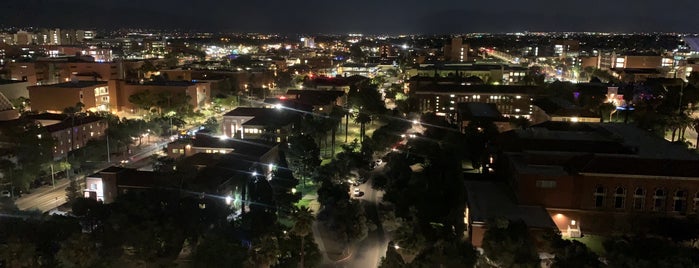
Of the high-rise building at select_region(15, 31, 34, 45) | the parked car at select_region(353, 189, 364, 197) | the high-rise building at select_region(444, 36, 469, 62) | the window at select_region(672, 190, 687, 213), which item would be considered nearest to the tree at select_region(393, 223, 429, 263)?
the parked car at select_region(353, 189, 364, 197)

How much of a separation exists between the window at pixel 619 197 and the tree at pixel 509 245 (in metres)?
4.04

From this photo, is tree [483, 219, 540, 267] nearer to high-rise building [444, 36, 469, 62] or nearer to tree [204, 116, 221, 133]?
tree [204, 116, 221, 133]

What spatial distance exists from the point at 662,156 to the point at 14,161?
23.8 meters

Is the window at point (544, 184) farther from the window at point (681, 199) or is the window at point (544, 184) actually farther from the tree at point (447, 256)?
the tree at point (447, 256)

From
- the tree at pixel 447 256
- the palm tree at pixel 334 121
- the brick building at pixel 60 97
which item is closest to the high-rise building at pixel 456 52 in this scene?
the palm tree at pixel 334 121

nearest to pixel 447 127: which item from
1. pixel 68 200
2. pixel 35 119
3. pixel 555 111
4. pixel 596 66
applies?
pixel 555 111

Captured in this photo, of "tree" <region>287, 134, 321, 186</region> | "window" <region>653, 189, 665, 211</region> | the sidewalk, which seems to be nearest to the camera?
the sidewalk

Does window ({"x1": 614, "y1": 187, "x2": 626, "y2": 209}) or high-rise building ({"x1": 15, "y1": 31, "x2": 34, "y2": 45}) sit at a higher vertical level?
high-rise building ({"x1": 15, "y1": 31, "x2": 34, "y2": 45})

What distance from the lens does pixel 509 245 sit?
11906 millimetres

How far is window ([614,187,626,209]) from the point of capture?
16.1 meters

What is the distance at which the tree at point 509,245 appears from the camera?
11609 mm

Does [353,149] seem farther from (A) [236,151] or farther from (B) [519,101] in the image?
(B) [519,101]

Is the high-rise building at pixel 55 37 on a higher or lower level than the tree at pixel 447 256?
higher

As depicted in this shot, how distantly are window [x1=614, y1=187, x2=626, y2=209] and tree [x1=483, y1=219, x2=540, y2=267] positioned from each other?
4044mm
